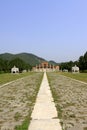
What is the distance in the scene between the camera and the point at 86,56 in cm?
15825

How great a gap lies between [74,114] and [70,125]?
6.94 feet

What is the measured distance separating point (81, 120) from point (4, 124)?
104 inches

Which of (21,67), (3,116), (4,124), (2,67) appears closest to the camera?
(4,124)

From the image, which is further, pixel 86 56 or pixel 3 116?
pixel 86 56

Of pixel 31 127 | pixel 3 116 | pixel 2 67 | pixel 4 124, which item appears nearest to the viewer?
pixel 31 127

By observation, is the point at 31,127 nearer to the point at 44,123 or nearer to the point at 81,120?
the point at 44,123

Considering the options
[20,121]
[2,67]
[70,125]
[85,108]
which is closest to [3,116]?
[20,121]

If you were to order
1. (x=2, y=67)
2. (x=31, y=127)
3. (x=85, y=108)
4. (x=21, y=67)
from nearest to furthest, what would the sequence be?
1. (x=31, y=127)
2. (x=85, y=108)
3. (x=2, y=67)
4. (x=21, y=67)

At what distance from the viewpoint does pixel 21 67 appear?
7515 inches

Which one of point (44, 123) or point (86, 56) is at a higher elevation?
point (86, 56)

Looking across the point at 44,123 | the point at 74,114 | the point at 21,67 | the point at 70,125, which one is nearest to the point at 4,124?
the point at 44,123

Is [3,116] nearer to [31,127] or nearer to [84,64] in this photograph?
[31,127]

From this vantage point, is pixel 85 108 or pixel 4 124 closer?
pixel 4 124

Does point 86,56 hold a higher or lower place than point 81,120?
higher
